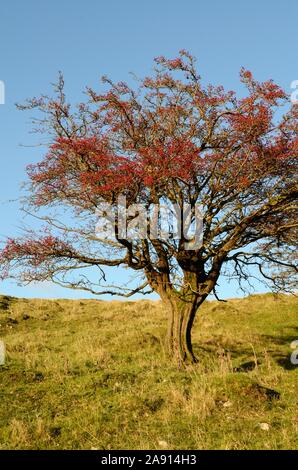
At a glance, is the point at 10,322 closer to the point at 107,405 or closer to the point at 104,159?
the point at 104,159

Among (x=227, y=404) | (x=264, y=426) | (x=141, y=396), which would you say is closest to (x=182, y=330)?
(x=141, y=396)

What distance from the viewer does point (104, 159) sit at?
1570cm

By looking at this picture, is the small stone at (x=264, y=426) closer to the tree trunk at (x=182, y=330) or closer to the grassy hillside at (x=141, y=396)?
the grassy hillside at (x=141, y=396)

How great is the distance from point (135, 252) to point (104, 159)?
141 inches

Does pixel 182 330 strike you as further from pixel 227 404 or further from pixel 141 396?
pixel 227 404

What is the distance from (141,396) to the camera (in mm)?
11555

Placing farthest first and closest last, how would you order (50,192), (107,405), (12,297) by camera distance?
(12,297) < (50,192) < (107,405)

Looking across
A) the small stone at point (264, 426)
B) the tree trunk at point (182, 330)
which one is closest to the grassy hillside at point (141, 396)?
the small stone at point (264, 426)

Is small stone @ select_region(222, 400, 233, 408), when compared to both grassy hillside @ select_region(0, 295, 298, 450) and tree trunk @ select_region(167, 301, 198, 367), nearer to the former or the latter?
grassy hillside @ select_region(0, 295, 298, 450)

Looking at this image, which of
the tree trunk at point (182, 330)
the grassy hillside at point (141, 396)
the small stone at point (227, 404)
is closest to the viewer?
the grassy hillside at point (141, 396)

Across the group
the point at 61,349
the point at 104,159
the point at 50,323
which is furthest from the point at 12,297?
the point at 104,159

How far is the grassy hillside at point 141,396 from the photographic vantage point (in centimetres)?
927

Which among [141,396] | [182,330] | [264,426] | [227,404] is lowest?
[264,426]
